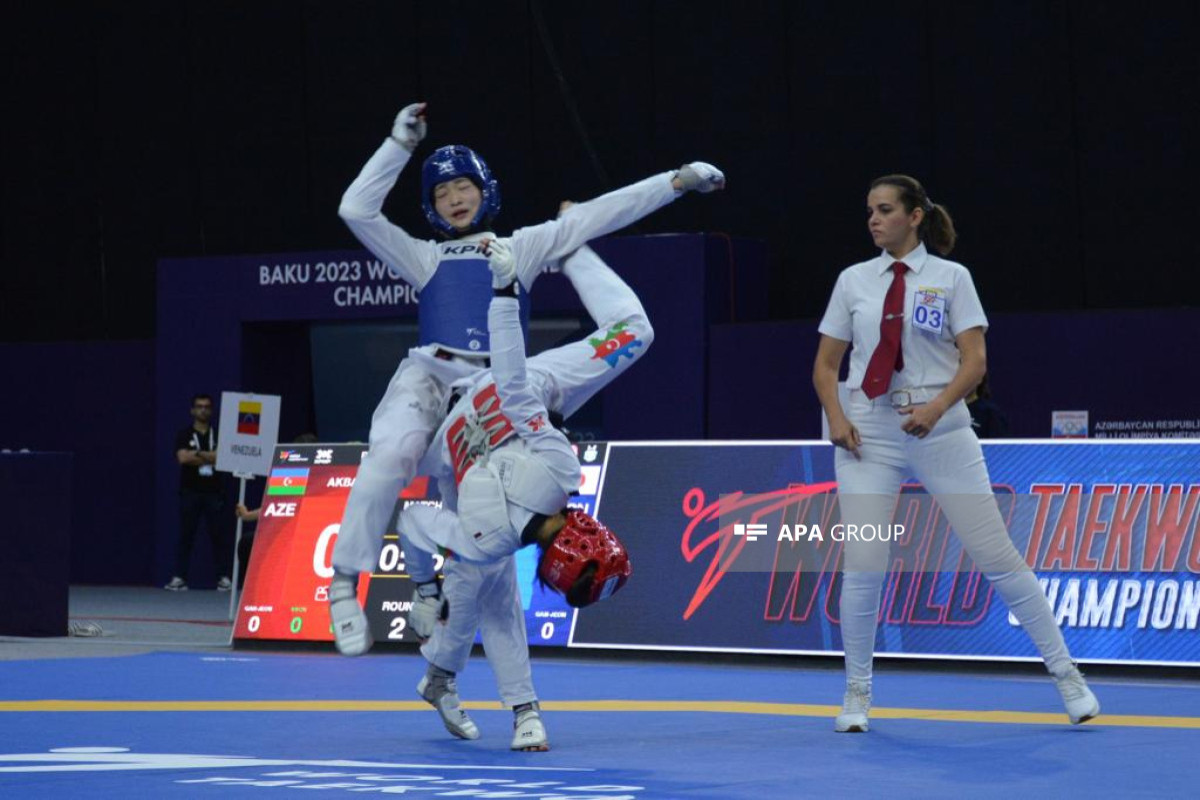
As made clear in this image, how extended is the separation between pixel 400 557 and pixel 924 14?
661 centimetres

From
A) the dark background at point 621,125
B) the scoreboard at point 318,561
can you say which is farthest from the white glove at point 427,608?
the dark background at point 621,125

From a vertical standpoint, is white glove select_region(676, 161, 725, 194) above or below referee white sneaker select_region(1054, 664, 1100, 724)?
above

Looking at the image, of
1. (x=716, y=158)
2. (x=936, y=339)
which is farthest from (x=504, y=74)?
(x=936, y=339)

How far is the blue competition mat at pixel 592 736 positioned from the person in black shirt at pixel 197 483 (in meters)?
7.40

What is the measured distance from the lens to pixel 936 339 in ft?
24.7

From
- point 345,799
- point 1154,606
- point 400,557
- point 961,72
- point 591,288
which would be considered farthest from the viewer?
point 961,72

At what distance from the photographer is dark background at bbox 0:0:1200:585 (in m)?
14.6

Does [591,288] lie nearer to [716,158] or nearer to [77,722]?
[77,722]

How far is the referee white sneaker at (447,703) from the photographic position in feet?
23.6

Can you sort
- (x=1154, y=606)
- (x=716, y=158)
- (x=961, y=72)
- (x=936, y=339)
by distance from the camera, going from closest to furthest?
(x=936, y=339)
(x=1154, y=606)
(x=961, y=72)
(x=716, y=158)

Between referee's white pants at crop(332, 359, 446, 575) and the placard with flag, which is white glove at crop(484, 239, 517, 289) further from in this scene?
the placard with flag

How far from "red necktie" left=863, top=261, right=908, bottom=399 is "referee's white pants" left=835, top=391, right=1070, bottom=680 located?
0.21 feet

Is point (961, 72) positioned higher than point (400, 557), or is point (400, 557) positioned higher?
point (961, 72)

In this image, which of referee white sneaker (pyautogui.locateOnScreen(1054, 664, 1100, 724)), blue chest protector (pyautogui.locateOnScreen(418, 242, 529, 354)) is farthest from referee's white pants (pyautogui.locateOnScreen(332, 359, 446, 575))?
referee white sneaker (pyautogui.locateOnScreen(1054, 664, 1100, 724))
